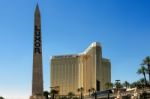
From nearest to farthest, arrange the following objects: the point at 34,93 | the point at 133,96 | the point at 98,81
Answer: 1. the point at 34,93
2. the point at 133,96
3. the point at 98,81

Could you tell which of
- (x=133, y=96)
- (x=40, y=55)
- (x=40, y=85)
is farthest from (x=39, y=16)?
(x=133, y=96)

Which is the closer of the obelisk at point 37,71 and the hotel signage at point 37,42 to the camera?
the obelisk at point 37,71

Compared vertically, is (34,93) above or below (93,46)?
below

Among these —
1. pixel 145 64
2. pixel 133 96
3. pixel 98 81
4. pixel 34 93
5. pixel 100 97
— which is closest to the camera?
pixel 34 93

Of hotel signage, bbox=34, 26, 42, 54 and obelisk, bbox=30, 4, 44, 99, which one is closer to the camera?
obelisk, bbox=30, 4, 44, 99

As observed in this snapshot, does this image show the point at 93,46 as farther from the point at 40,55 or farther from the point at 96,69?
the point at 40,55

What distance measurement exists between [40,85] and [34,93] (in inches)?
79.2

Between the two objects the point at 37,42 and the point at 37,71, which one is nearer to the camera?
the point at 37,71

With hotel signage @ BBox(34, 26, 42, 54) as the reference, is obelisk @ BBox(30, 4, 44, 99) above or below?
below

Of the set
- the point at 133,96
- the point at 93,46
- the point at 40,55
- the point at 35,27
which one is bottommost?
the point at 133,96

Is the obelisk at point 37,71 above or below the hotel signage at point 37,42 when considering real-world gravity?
below

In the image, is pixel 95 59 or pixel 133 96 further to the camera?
pixel 95 59

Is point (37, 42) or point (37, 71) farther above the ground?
point (37, 42)

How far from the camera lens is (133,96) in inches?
3600
